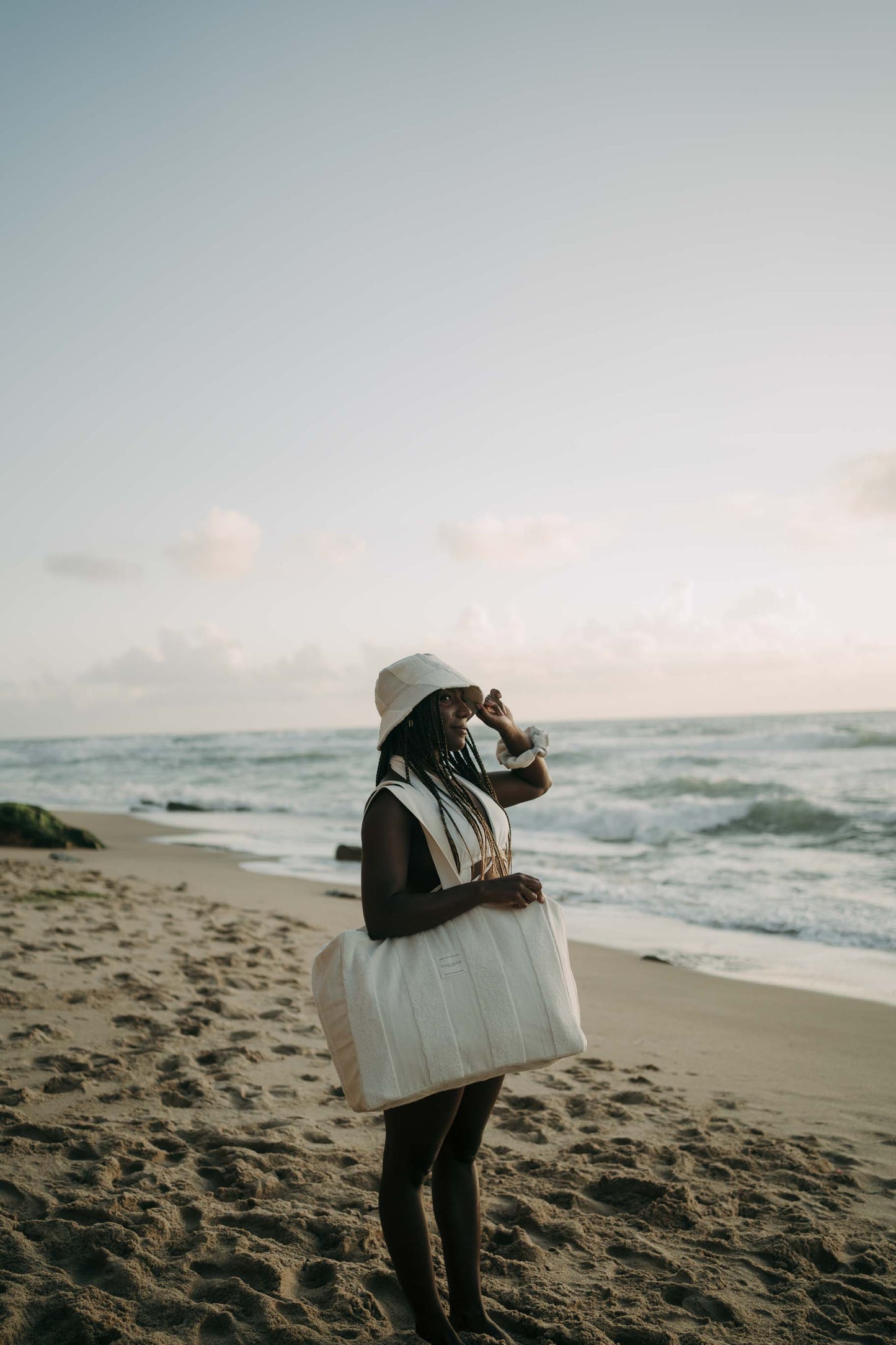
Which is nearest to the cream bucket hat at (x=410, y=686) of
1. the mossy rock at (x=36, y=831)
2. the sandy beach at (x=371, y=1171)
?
the sandy beach at (x=371, y=1171)

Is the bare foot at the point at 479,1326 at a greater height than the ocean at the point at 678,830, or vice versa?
the bare foot at the point at 479,1326

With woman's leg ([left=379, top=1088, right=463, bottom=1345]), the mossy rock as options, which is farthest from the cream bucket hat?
the mossy rock

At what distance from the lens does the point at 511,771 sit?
284 centimetres

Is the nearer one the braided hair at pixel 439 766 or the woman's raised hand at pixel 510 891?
the woman's raised hand at pixel 510 891

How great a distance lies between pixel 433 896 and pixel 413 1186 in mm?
791

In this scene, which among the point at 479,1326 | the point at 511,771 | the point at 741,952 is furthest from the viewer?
the point at 741,952

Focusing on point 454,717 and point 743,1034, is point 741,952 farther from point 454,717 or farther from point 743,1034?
point 454,717

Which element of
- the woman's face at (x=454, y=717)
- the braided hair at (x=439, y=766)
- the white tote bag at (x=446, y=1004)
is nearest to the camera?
the white tote bag at (x=446, y=1004)

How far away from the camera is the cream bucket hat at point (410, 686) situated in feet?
8.06

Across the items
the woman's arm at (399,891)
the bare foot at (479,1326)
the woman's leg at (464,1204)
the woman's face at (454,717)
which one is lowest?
the bare foot at (479,1326)

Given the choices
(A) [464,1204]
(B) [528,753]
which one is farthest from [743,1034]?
(B) [528,753]

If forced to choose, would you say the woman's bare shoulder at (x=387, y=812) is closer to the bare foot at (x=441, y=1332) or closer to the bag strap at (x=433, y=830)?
the bag strap at (x=433, y=830)

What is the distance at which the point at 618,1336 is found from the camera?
2.63m

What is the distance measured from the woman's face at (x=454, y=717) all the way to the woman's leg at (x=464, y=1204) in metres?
0.92
